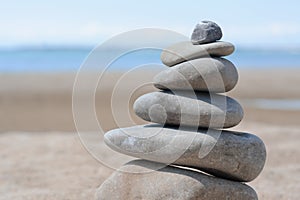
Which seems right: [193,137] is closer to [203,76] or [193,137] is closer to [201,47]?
[203,76]

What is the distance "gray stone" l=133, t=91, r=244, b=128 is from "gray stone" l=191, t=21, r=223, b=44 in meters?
0.61

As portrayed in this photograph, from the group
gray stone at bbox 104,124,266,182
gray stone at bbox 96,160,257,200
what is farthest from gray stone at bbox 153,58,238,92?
gray stone at bbox 96,160,257,200

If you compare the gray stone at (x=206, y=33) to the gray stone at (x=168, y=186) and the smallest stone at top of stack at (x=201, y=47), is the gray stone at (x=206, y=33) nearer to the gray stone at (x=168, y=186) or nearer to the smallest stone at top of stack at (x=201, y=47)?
the smallest stone at top of stack at (x=201, y=47)

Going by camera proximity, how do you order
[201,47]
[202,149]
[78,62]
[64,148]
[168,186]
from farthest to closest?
1. [78,62]
2. [64,148]
3. [201,47]
4. [168,186]
5. [202,149]

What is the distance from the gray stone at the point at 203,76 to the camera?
588 centimetres

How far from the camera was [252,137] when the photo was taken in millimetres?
5973

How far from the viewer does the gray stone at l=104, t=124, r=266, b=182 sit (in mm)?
5738

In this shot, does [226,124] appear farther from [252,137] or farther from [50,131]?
[50,131]

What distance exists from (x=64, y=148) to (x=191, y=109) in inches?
286

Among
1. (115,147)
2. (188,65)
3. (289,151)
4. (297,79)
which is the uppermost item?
(188,65)

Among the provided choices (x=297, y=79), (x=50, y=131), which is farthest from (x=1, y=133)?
(x=297, y=79)

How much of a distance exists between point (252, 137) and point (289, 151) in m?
6.51

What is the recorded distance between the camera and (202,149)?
18.7ft

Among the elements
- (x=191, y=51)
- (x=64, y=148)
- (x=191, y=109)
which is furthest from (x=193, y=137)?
(x=64, y=148)
